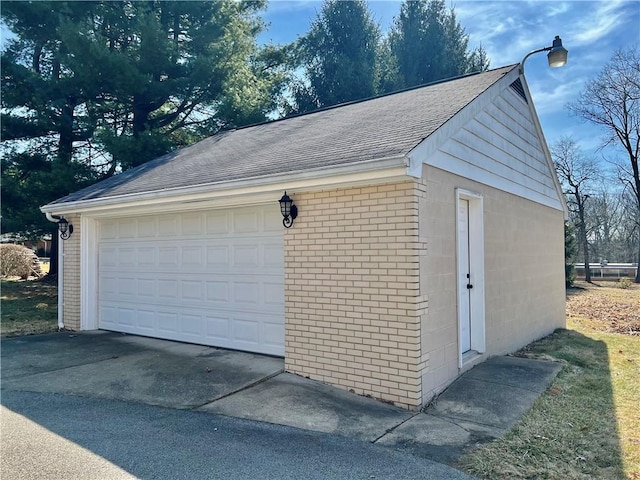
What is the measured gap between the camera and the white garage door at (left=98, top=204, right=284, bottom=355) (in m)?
6.54

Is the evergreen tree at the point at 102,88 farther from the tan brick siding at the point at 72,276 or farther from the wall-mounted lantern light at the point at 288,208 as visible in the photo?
the wall-mounted lantern light at the point at 288,208

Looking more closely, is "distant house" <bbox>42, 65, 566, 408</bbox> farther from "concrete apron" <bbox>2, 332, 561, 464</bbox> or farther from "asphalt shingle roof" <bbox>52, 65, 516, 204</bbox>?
"concrete apron" <bbox>2, 332, 561, 464</bbox>

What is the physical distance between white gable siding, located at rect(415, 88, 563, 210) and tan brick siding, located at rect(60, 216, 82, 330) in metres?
7.20

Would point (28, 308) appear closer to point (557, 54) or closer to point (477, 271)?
point (477, 271)

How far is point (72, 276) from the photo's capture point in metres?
8.84

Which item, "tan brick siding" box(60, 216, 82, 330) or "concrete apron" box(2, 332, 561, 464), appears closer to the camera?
"concrete apron" box(2, 332, 561, 464)

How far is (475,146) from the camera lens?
247 inches

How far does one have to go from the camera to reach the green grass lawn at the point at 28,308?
921 centimetres

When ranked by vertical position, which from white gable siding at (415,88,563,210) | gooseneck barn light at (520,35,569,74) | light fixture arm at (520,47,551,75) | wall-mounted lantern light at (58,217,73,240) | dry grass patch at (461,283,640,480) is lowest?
dry grass patch at (461,283,640,480)

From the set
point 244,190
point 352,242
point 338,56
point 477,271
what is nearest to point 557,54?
point 477,271

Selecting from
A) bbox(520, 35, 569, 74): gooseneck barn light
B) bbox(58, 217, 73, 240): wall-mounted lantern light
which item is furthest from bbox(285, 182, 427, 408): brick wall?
bbox(58, 217, 73, 240): wall-mounted lantern light

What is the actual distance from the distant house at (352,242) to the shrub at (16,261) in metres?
14.1

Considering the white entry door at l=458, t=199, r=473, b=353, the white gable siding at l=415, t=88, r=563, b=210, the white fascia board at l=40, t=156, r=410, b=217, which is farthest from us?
the white entry door at l=458, t=199, r=473, b=353

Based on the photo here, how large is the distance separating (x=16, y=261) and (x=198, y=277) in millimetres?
17599
